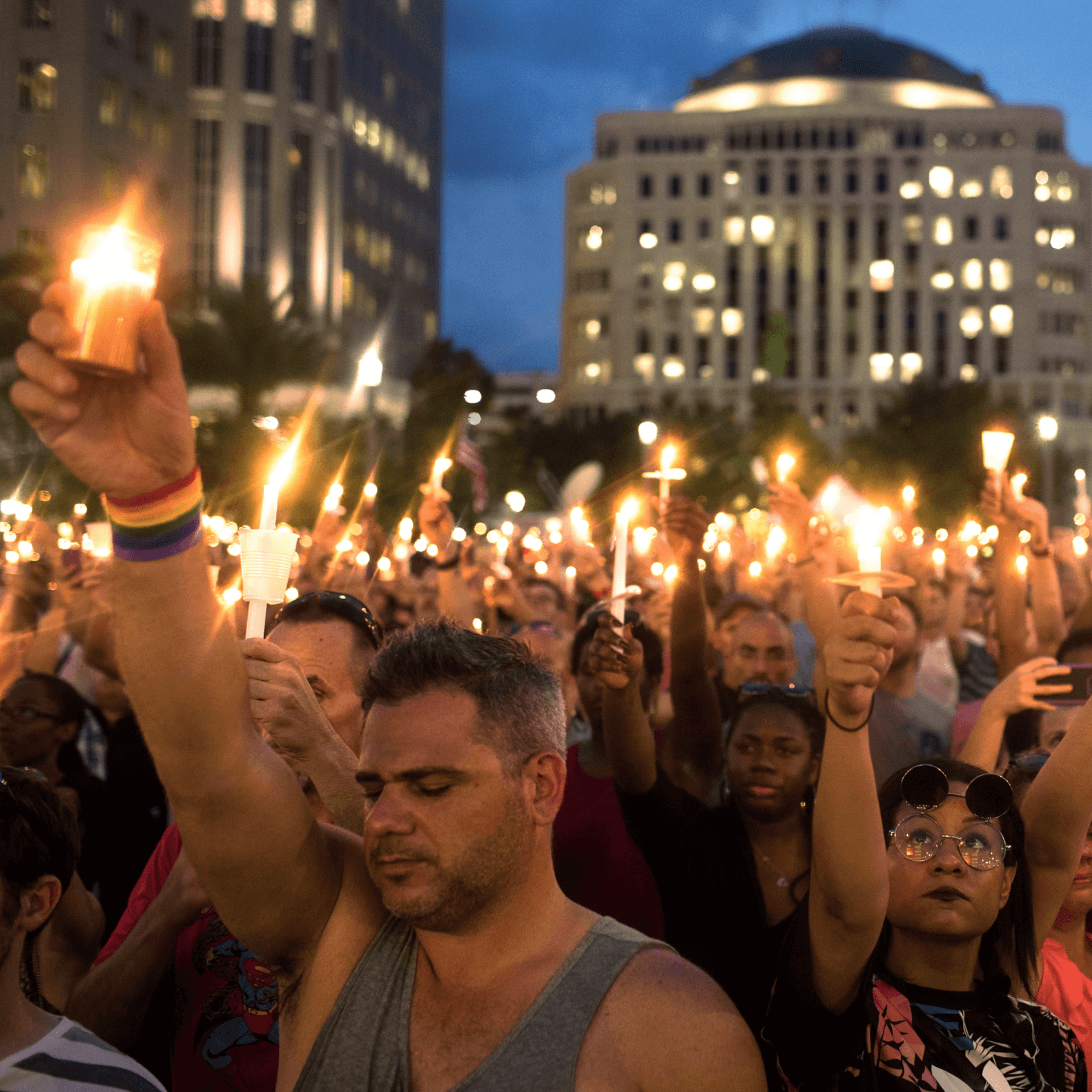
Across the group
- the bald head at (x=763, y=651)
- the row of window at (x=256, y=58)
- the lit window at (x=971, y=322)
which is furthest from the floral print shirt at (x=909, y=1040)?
the lit window at (x=971, y=322)

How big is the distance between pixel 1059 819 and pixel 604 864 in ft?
4.18

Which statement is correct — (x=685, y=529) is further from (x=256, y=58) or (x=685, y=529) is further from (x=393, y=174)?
(x=393, y=174)

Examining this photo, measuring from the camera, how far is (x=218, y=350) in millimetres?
24516

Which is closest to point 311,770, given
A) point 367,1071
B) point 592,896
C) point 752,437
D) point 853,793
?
point 367,1071

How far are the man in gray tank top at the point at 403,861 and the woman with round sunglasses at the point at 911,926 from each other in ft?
1.28

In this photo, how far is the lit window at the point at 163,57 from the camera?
53.9m

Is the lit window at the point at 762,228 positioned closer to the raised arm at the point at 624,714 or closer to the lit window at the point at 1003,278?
the lit window at the point at 1003,278

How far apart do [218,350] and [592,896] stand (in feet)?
72.3

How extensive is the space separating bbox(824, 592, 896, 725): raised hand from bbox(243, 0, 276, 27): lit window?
61.5 m

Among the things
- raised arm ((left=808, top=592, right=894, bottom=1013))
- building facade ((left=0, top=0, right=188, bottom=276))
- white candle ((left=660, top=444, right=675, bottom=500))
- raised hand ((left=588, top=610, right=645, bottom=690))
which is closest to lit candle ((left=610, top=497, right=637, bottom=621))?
raised hand ((left=588, top=610, right=645, bottom=690))

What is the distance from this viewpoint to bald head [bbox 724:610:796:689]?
562cm

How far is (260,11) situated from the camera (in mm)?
58531

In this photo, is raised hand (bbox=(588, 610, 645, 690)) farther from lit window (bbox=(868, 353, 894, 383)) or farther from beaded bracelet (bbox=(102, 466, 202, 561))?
lit window (bbox=(868, 353, 894, 383))

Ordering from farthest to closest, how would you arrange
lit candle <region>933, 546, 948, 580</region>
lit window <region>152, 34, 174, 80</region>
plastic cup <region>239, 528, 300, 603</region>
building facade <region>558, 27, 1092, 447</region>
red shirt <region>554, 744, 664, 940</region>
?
building facade <region>558, 27, 1092, 447</region>
lit window <region>152, 34, 174, 80</region>
lit candle <region>933, 546, 948, 580</region>
red shirt <region>554, 744, 664, 940</region>
plastic cup <region>239, 528, 300, 603</region>
